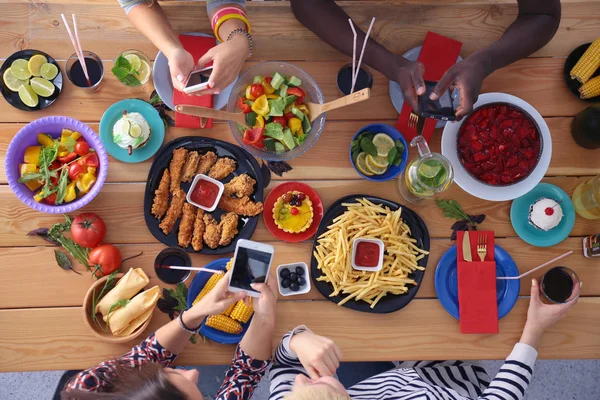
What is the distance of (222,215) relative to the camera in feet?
6.51

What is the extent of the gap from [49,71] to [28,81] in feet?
0.33

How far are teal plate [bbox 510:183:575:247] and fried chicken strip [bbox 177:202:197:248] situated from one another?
1466mm

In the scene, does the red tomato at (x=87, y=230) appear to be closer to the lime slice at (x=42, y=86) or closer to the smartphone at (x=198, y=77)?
the lime slice at (x=42, y=86)

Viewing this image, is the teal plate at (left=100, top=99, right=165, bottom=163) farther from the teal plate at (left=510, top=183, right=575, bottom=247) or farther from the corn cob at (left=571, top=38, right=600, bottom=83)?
the corn cob at (left=571, top=38, right=600, bottom=83)

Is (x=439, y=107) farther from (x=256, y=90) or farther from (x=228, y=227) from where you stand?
(x=228, y=227)

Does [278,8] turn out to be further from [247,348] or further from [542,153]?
[247,348]

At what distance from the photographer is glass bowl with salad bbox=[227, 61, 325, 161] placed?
1.89 m

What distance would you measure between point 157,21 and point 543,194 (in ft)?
6.23

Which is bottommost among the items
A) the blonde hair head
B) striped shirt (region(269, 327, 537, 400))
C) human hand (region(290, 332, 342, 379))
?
striped shirt (region(269, 327, 537, 400))

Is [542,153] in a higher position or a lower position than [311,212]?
higher

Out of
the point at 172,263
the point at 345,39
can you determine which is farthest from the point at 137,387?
the point at 345,39

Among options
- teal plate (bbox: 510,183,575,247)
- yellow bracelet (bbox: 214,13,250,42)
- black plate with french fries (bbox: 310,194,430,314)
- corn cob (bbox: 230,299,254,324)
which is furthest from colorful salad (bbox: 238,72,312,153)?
teal plate (bbox: 510,183,575,247)

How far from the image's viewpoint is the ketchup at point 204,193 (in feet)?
Result: 6.44

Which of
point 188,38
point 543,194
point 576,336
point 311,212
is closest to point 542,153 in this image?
point 543,194
